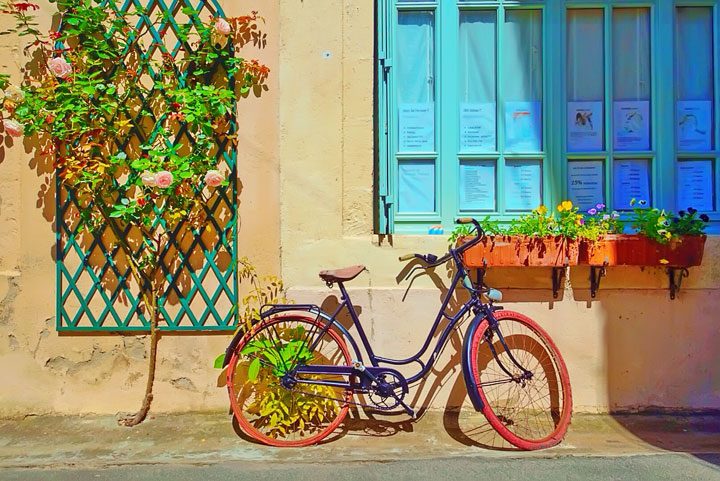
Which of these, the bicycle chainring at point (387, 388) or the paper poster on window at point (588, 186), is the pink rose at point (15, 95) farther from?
the paper poster on window at point (588, 186)

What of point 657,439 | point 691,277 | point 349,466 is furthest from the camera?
point 691,277

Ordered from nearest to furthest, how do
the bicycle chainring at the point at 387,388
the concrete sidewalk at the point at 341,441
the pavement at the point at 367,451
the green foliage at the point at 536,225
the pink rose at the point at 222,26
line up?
the pavement at the point at 367,451
the concrete sidewalk at the point at 341,441
the bicycle chainring at the point at 387,388
the green foliage at the point at 536,225
the pink rose at the point at 222,26

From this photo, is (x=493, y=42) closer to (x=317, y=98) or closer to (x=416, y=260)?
A: (x=317, y=98)

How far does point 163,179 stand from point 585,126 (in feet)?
10.3

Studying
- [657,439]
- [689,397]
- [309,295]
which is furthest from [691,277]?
[309,295]

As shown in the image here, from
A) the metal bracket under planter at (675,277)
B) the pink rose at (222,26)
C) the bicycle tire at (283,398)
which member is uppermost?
the pink rose at (222,26)

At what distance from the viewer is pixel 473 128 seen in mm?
4793

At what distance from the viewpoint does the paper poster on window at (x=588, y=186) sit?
476 cm

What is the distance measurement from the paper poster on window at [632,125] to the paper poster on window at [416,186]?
56.3 inches

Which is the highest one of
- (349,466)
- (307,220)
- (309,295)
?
(307,220)

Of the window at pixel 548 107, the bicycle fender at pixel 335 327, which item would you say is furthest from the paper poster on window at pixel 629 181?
the bicycle fender at pixel 335 327

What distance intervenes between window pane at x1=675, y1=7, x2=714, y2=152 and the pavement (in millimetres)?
2068

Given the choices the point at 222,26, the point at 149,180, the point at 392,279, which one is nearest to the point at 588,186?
the point at 392,279

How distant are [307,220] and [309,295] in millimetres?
554
